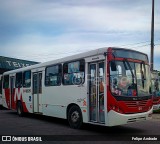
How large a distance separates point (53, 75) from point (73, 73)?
1.84 metres

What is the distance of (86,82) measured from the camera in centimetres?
1123

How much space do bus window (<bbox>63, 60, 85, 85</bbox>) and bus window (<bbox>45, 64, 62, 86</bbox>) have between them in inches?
17.5

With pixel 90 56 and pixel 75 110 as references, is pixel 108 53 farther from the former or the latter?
pixel 75 110

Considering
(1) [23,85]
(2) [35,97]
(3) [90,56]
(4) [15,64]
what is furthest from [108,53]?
(4) [15,64]

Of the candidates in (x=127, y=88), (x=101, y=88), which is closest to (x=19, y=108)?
(x=101, y=88)

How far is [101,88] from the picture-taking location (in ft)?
34.2

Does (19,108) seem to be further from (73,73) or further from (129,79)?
(129,79)

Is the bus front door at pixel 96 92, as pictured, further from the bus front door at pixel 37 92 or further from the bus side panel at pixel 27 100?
the bus side panel at pixel 27 100

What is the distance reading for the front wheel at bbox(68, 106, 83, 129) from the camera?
11570mm

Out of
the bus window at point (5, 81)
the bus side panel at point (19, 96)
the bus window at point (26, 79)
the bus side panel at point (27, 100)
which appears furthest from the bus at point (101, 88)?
the bus window at point (5, 81)

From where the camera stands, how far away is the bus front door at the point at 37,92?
14.9m

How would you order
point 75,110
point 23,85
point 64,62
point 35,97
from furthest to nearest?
point 23,85
point 35,97
point 64,62
point 75,110

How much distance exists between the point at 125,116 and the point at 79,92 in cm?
239

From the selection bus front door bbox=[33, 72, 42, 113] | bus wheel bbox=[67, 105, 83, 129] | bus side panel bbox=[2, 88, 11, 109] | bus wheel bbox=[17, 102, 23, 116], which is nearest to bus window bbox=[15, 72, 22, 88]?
bus wheel bbox=[17, 102, 23, 116]
